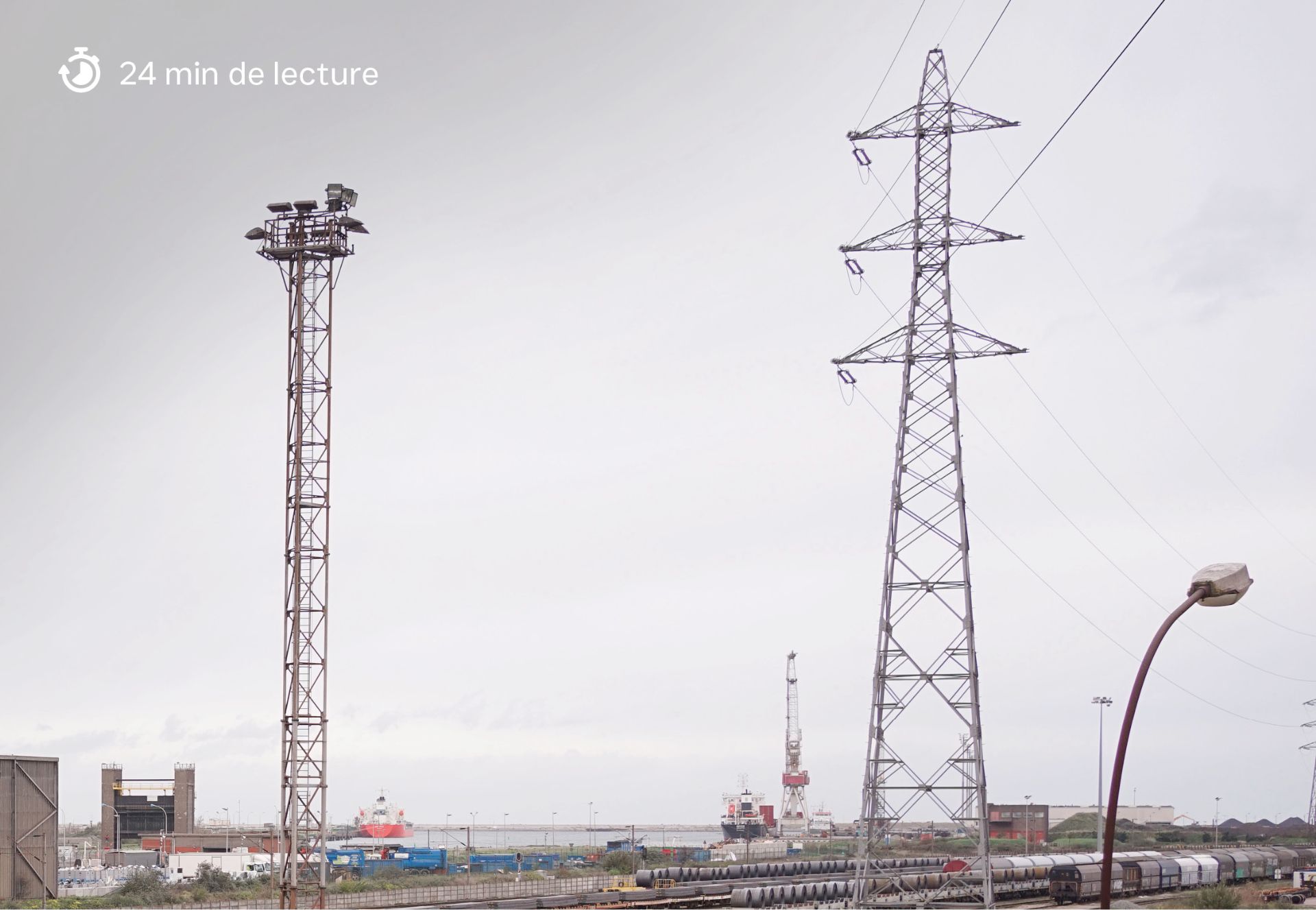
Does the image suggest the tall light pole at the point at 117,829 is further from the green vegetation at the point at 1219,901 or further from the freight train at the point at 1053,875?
the green vegetation at the point at 1219,901

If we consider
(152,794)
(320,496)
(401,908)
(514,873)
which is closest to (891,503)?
(320,496)

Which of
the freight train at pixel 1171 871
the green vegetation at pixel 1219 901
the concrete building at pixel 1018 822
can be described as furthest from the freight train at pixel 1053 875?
the concrete building at pixel 1018 822

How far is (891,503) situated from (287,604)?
28.4 m

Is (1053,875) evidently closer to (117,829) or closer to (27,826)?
(27,826)

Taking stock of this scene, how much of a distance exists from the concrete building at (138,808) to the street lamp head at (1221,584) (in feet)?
Answer: 508

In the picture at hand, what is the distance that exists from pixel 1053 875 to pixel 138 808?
117419 mm

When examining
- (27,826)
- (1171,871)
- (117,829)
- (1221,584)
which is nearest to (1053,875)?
(1171,871)

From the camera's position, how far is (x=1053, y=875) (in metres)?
76.7

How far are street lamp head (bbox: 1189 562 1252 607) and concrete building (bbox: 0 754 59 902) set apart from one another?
4567 centimetres

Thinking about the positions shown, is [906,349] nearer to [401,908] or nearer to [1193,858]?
[401,908]

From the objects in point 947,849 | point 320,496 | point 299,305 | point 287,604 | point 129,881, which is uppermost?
point 299,305

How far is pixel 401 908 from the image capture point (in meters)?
61.0

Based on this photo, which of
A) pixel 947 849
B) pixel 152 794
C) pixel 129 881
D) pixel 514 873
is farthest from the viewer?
pixel 947 849

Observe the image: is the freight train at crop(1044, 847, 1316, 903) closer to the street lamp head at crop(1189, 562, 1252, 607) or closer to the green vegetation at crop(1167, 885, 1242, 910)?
the green vegetation at crop(1167, 885, 1242, 910)
